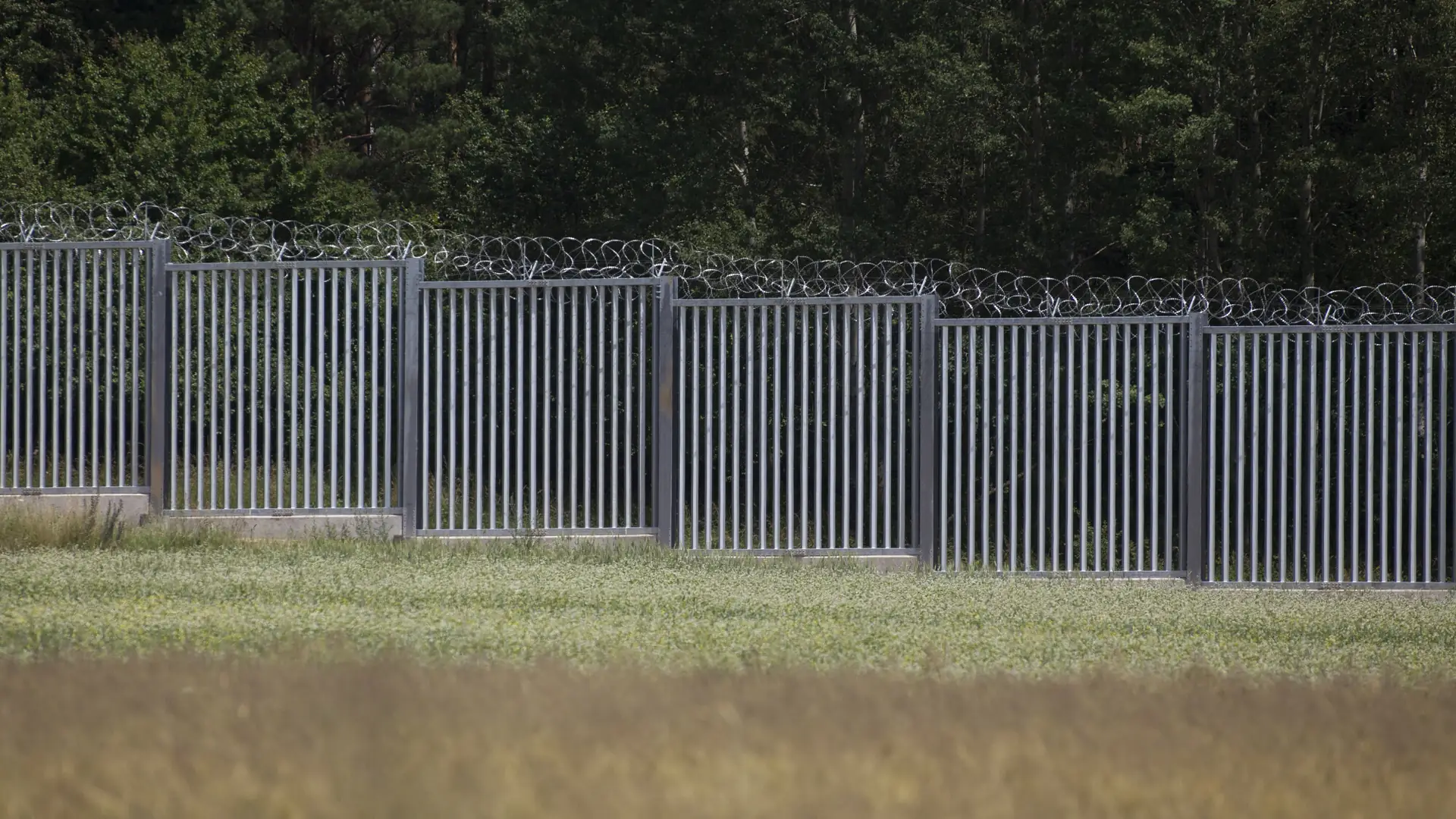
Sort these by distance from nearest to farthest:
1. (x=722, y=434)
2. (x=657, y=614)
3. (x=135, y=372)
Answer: (x=657, y=614), (x=135, y=372), (x=722, y=434)

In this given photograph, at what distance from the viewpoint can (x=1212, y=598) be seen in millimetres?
9812

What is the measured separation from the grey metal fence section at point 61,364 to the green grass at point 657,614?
2.95 feet

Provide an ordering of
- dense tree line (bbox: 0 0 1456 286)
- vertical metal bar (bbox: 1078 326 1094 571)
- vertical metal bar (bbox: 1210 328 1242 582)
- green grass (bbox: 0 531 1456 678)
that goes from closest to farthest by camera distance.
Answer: green grass (bbox: 0 531 1456 678) → vertical metal bar (bbox: 1210 328 1242 582) → vertical metal bar (bbox: 1078 326 1094 571) → dense tree line (bbox: 0 0 1456 286)

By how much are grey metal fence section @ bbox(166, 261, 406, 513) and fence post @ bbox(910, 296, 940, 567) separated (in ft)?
13.1

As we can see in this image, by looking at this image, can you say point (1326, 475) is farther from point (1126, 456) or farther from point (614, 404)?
point (614, 404)

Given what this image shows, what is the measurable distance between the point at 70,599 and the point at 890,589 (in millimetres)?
4741

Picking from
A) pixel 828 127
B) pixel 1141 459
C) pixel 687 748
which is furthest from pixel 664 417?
pixel 828 127

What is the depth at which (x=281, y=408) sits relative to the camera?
426 inches

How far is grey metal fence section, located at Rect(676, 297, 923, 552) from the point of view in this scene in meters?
11.0

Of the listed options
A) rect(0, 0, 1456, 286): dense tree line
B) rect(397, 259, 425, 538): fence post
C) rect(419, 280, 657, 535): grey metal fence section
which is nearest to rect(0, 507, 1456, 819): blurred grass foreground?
rect(397, 259, 425, 538): fence post

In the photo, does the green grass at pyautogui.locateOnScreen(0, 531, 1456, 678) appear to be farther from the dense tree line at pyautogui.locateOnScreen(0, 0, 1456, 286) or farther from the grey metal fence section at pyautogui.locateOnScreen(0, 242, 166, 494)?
the dense tree line at pyautogui.locateOnScreen(0, 0, 1456, 286)

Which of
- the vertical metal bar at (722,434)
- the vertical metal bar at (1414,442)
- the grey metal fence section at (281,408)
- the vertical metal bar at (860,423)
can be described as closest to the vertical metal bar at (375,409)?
the grey metal fence section at (281,408)

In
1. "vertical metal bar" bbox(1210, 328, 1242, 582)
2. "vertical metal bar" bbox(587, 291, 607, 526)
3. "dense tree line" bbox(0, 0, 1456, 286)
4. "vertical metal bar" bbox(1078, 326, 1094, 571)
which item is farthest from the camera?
"dense tree line" bbox(0, 0, 1456, 286)

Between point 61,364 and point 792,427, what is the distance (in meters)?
6.00
